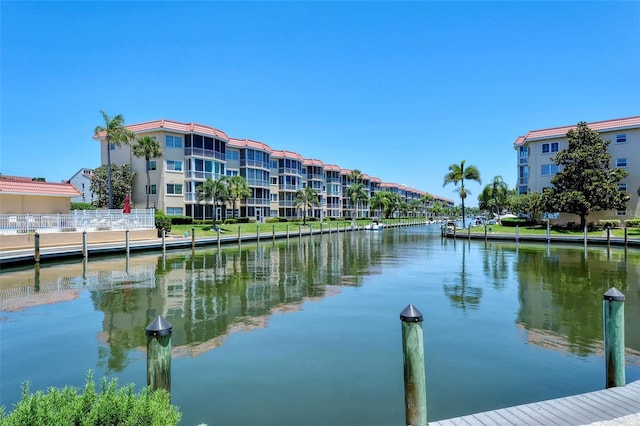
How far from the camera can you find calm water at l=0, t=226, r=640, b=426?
7.10 m

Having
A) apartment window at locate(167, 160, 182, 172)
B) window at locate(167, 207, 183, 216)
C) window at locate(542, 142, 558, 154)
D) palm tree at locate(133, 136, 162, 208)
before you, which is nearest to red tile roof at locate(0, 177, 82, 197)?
palm tree at locate(133, 136, 162, 208)

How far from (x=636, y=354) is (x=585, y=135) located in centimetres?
4827

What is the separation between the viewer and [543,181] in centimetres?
5391

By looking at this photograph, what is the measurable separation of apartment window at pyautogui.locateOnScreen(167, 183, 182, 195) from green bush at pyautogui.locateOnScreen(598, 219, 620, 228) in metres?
53.6

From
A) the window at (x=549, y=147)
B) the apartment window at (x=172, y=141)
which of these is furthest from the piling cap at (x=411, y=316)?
the window at (x=549, y=147)

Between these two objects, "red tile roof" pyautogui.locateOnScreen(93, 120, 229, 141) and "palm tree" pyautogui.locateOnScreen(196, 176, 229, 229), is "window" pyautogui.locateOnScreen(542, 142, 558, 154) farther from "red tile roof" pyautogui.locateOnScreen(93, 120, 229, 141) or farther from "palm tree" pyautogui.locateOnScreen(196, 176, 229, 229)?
"red tile roof" pyautogui.locateOnScreen(93, 120, 229, 141)

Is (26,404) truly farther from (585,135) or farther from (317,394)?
(585,135)

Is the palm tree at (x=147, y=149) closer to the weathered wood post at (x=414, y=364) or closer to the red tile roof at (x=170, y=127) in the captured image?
the red tile roof at (x=170, y=127)

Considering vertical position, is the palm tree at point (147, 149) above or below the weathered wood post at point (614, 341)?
above

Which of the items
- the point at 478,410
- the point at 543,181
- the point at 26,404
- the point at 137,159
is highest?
the point at 137,159

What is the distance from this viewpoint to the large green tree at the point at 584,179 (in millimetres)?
44969

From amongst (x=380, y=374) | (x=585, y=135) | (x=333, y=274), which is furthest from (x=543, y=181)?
(x=380, y=374)

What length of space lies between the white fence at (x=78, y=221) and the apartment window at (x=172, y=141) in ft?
61.0

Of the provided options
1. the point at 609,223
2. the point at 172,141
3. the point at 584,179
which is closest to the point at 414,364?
the point at 584,179
